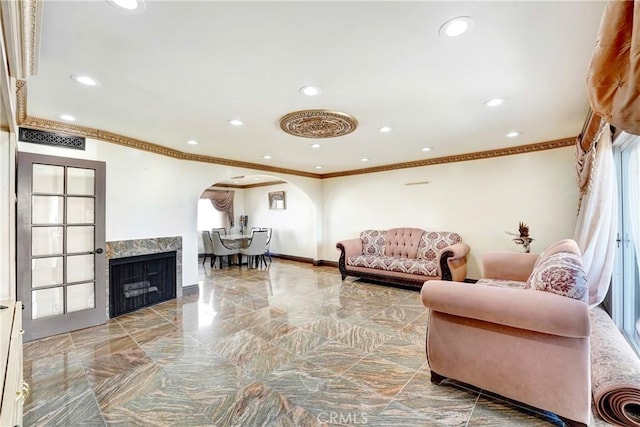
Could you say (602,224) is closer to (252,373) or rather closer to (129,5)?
(252,373)

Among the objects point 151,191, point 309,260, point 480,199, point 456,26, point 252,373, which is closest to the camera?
point 456,26

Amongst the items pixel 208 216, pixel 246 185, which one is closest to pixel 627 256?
pixel 246 185

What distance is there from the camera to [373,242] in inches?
234

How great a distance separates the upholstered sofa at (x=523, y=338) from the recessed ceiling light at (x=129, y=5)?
8.02 feet

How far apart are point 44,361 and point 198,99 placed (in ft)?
9.07

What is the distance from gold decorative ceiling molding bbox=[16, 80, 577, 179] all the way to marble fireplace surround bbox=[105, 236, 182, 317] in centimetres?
133

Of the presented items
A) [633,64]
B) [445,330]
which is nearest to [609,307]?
[445,330]

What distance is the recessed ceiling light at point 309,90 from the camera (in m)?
2.37

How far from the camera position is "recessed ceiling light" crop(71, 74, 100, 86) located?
216 cm

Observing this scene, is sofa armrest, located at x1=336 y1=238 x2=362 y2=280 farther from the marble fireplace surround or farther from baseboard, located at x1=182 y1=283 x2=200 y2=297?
the marble fireplace surround

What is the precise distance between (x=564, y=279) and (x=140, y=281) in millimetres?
4756

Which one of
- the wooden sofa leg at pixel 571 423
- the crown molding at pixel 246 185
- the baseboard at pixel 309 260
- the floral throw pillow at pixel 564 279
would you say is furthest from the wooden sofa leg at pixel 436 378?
the crown molding at pixel 246 185

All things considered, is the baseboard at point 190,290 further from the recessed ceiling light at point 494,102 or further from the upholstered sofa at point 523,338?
the recessed ceiling light at point 494,102

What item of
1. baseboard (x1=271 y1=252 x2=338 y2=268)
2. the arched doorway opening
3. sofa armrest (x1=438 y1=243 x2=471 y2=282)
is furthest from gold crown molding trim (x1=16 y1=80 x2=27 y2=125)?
baseboard (x1=271 y1=252 x2=338 y2=268)
